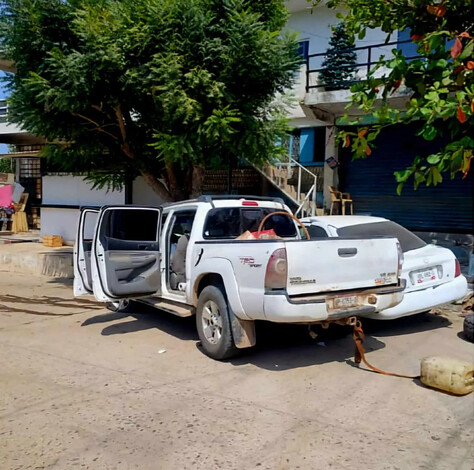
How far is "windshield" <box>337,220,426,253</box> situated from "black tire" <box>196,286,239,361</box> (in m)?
2.35

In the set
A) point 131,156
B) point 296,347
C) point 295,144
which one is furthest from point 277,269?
point 295,144

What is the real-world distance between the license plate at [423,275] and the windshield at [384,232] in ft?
1.60

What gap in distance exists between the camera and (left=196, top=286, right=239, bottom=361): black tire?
556 centimetres

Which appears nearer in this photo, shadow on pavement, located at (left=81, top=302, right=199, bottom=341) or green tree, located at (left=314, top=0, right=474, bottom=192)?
green tree, located at (left=314, top=0, right=474, bottom=192)

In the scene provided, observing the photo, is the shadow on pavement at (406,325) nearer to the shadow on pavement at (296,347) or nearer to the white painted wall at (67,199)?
the shadow on pavement at (296,347)

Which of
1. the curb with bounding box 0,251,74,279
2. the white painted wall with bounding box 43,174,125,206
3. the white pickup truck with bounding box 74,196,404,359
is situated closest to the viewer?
the white pickup truck with bounding box 74,196,404,359

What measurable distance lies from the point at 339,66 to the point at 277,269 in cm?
1005

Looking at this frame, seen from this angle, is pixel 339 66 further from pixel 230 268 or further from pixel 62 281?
pixel 230 268

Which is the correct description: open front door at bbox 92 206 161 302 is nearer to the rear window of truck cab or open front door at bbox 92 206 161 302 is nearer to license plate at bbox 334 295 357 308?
the rear window of truck cab

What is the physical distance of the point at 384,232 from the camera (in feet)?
24.6

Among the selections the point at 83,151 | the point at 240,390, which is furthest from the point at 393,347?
the point at 83,151

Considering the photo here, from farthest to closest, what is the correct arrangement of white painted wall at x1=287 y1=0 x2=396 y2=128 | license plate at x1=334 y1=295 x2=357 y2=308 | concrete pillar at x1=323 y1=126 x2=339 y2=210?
white painted wall at x1=287 y1=0 x2=396 y2=128, concrete pillar at x1=323 y1=126 x2=339 y2=210, license plate at x1=334 y1=295 x2=357 y2=308

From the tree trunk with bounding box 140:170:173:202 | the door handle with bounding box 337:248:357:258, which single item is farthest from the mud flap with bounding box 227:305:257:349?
the tree trunk with bounding box 140:170:173:202

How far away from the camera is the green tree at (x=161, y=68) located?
28.8 feet
